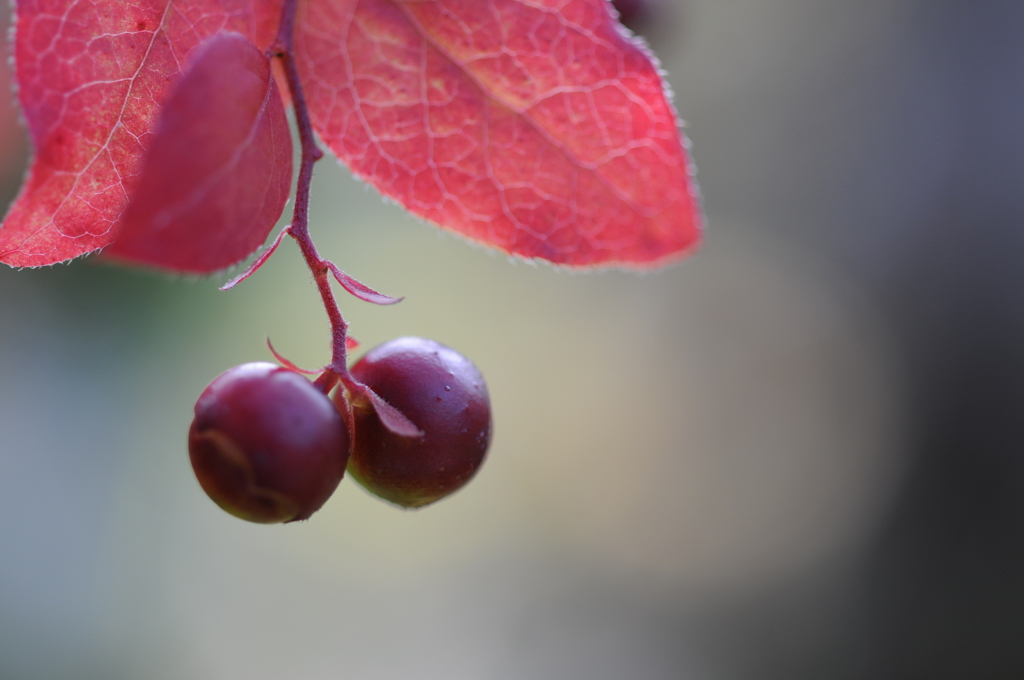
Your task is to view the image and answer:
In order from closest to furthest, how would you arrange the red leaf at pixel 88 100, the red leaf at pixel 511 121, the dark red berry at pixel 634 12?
the red leaf at pixel 88 100 → the red leaf at pixel 511 121 → the dark red berry at pixel 634 12

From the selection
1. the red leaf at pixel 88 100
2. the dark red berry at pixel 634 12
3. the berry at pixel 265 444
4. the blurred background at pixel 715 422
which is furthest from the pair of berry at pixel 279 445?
the blurred background at pixel 715 422

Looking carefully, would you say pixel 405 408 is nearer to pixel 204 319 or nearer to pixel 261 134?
pixel 261 134

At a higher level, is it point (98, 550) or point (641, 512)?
point (641, 512)

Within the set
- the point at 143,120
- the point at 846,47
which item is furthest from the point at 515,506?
the point at 143,120

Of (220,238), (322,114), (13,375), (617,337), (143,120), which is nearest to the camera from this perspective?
(220,238)

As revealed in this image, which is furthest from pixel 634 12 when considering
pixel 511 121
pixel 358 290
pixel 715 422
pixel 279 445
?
pixel 715 422

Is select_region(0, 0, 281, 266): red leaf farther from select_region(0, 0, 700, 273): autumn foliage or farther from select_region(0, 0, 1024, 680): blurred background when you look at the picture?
select_region(0, 0, 1024, 680): blurred background

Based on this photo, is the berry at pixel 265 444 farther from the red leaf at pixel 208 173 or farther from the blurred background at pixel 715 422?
the blurred background at pixel 715 422
